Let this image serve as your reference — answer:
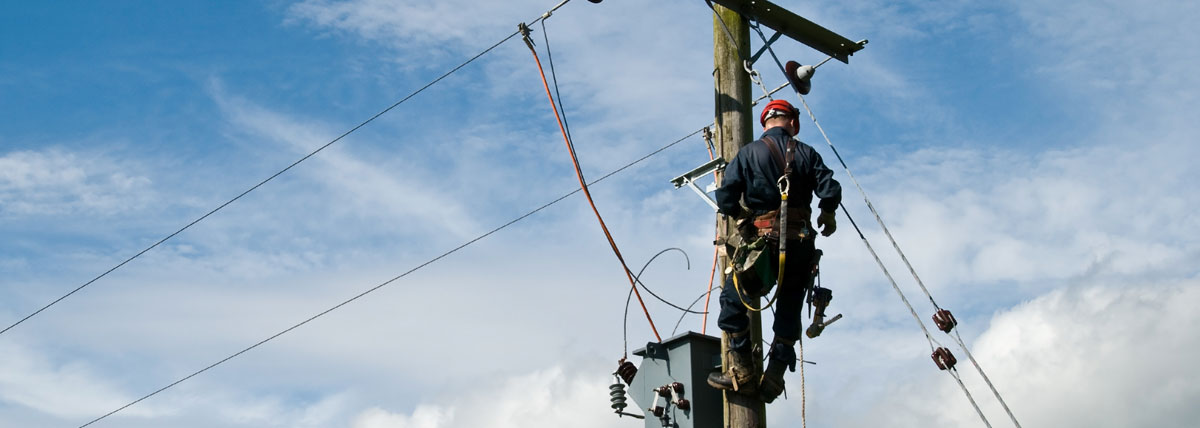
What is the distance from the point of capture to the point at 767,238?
292 inches

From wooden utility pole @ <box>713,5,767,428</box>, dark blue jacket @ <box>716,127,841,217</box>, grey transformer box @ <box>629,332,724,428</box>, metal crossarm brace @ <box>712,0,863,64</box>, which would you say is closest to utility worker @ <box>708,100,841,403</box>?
dark blue jacket @ <box>716,127,841,217</box>

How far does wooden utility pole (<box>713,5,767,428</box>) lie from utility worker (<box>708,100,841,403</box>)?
104 millimetres

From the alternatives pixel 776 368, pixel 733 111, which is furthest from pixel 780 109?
pixel 776 368

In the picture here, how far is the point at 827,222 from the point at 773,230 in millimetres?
340

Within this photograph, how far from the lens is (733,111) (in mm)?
8305

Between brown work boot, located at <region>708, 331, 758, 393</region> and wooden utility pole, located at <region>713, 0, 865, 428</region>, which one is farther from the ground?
wooden utility pole, located at <region>713, 0, 865, 428</region>

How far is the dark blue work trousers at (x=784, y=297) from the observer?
750 centimetres

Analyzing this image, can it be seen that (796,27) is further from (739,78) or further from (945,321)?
(945,321)

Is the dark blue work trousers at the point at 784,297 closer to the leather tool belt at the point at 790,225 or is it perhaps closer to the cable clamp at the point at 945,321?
the leather tool belt at the point at 790,225

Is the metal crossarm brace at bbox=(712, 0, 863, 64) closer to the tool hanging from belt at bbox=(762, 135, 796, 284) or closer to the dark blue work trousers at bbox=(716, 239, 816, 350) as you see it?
the tool hanging from belt at bbox=(762, 135, 796, 284)

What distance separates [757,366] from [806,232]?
89 cm

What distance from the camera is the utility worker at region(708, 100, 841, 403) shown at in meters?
7.44

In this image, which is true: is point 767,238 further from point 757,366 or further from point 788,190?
point 757,366

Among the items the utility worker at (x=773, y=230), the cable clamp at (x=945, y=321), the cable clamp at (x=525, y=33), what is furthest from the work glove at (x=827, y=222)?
the cable clamp at (x=525, y=33)
